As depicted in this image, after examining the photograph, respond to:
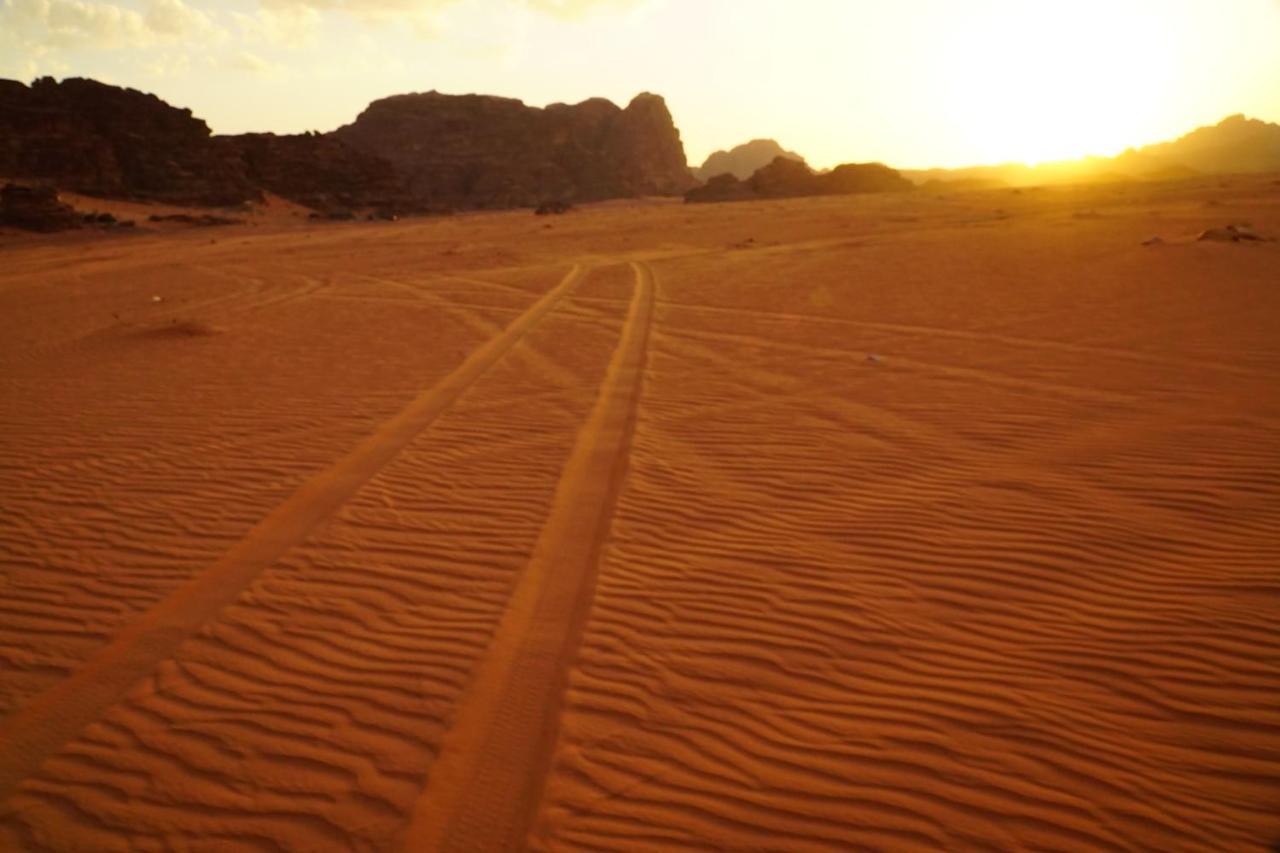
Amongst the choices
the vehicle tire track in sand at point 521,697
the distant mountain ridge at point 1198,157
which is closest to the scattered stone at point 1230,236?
the vehicle tire track in sand at point 521,697

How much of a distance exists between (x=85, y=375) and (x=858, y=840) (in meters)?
9.87

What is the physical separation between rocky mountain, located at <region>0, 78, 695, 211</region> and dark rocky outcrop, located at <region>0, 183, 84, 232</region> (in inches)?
550

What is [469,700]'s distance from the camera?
2984 mm

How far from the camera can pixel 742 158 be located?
128m

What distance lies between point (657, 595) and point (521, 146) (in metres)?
79.7

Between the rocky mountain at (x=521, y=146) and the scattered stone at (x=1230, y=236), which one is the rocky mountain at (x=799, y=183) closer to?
the rocky mountain at (x=521, y=146)

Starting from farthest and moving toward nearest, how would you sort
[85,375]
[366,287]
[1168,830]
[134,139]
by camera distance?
[134,139]
[366,287]
[85,375]
[1168,830]

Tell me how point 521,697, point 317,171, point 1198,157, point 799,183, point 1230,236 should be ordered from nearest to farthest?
point 521,697 → point 1230,236 → point 799,183 → point 317,171 → point 1198,157

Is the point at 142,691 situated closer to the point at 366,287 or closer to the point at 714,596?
the point at 714,596

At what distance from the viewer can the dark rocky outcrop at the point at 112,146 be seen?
146ft

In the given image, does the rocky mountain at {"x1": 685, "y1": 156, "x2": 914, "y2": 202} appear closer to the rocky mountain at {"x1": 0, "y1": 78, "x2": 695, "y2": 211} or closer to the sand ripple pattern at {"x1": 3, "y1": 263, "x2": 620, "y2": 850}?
the rocky mountain at {"x1": 0, "y1": 78, "x2": 695, "y2": 211}

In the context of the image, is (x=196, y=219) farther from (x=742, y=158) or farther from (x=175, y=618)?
(x=742, y=158)

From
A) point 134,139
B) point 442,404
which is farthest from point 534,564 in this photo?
point 134,139

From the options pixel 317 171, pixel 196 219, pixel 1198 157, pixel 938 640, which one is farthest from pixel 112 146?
pixel 1198 157
